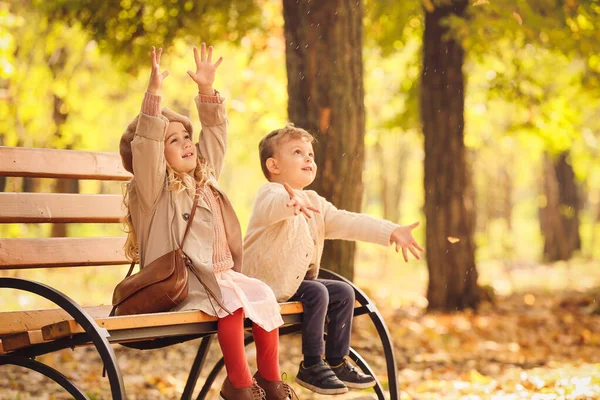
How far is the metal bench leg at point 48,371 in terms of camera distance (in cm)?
308

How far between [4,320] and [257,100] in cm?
952

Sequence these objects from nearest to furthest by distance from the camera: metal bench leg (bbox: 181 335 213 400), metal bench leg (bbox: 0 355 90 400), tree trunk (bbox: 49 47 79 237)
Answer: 1. metal bench leg (bbox: 0 355 90 400)
2. metal bench leg (bbox: 181 335 213 400)
3. tree trunk (bbox: 49 47 79 237)

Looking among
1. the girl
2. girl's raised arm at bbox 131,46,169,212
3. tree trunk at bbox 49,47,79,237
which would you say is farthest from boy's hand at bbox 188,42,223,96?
tree trunk at bbox 49,47,79,237

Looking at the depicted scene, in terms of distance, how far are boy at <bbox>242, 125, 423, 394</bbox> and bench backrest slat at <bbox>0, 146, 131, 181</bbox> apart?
0.87 m

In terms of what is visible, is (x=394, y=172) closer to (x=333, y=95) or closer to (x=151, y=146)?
(x=333, y=95)

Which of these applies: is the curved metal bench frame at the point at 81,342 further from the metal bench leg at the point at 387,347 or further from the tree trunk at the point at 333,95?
the tree trunk at the point at 333,95

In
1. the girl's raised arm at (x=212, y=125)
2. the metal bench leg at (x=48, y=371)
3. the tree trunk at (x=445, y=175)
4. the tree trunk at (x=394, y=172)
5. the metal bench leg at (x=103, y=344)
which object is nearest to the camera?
the metal bench leg at (x=103, y=344)

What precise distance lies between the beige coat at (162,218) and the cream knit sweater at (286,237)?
7.4 inches

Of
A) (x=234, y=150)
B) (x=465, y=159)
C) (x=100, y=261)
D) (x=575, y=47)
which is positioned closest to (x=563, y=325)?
(x=465, y=159)

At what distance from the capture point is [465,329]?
895cm

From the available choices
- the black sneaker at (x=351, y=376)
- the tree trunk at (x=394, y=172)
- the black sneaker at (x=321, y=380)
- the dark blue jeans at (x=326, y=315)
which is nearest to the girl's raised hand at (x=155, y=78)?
the dark blue jeans at (x=326, y=315)

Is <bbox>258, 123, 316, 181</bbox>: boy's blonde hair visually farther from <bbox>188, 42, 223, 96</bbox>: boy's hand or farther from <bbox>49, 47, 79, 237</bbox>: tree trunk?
<bbox>49, 47, 79, 237</bbox>: tree trunk

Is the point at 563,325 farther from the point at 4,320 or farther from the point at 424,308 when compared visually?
the point at 4,320

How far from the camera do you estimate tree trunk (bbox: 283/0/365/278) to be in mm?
6305
